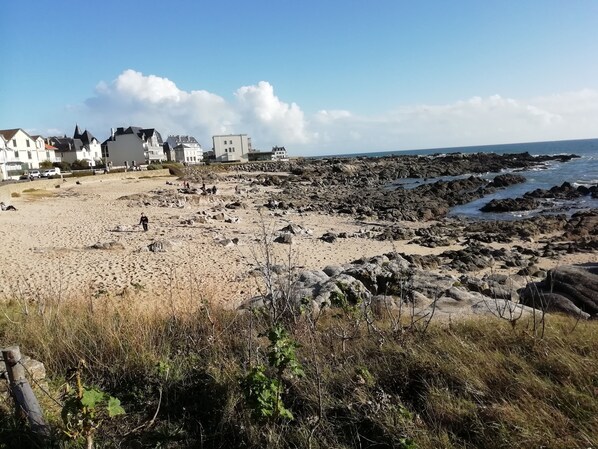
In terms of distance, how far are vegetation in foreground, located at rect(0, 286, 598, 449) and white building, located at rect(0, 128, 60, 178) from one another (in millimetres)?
63269

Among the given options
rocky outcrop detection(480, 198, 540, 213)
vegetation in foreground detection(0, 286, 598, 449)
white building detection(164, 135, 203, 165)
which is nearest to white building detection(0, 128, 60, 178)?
white building detection(164, 135, 203, 165)

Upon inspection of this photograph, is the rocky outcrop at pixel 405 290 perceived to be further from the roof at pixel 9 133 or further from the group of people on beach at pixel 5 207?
the roof at pixel 9 133

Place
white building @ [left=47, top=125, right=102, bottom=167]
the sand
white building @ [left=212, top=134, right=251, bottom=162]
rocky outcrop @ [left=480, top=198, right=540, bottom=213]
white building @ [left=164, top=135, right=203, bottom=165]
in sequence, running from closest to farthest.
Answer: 1. the sand
2. rocky outcrop @ [left=480, top=198, right=540, bottom=213]
3. white building @ [left=47, top=125, right=102, bottom=167]
4. white building @ [left=164, top=135, right=203, bottom=165]
5. white building @ [left=212, top=134, right=251, bottom=162]

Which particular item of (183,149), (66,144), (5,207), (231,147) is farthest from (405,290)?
(231,147)

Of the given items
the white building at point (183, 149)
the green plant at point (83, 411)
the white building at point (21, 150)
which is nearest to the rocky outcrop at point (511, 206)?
the green plant at point (83, 411)

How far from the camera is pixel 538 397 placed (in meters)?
3.19

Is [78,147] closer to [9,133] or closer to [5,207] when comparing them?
[9,133]

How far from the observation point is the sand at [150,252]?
1015cm

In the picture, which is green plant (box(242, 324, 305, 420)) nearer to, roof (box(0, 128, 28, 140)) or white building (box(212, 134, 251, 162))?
roof (box(0, 128, 28, 140))

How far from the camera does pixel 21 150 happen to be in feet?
213

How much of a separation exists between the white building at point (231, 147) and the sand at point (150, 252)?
79275mm

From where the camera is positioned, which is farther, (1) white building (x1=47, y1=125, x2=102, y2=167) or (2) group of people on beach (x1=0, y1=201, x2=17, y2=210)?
(1) white building (x1=47, y1=125, x2=102, y2=167)

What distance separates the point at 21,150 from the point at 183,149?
1481 inches

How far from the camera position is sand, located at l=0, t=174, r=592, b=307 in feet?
33.3
